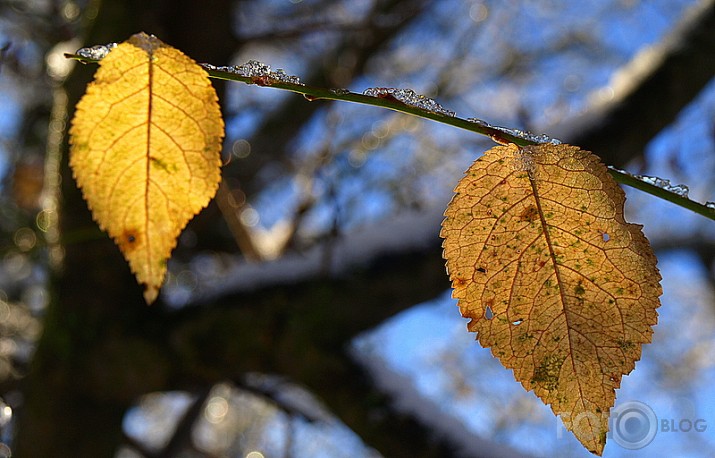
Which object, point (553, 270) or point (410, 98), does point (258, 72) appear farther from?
point (553, 270)

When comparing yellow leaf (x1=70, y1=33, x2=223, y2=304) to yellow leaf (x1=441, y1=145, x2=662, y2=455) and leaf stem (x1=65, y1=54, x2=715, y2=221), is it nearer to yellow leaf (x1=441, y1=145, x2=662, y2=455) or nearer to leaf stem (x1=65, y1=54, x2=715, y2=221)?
leaf stem (x1=65, y1=54, x2=715, y2=221)

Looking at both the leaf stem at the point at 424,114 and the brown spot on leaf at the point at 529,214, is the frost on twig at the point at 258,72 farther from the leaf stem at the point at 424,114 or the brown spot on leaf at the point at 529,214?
the brown spot on leaf at the point at 529,214

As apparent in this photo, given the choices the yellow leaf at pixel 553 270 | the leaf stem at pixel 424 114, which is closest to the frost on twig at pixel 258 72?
the leaf stem at pixel 424 114

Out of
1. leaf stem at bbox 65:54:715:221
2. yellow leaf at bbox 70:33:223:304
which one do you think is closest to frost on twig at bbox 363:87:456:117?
leaf stem at bbox 65:54:715:221

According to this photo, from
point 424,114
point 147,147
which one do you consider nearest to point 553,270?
point 424,114

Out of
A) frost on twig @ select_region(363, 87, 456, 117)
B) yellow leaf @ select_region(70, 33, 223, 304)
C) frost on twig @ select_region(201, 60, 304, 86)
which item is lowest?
yellow leaf @ select_region(70, 33, 223, 304)

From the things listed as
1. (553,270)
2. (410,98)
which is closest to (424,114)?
(410,98)
